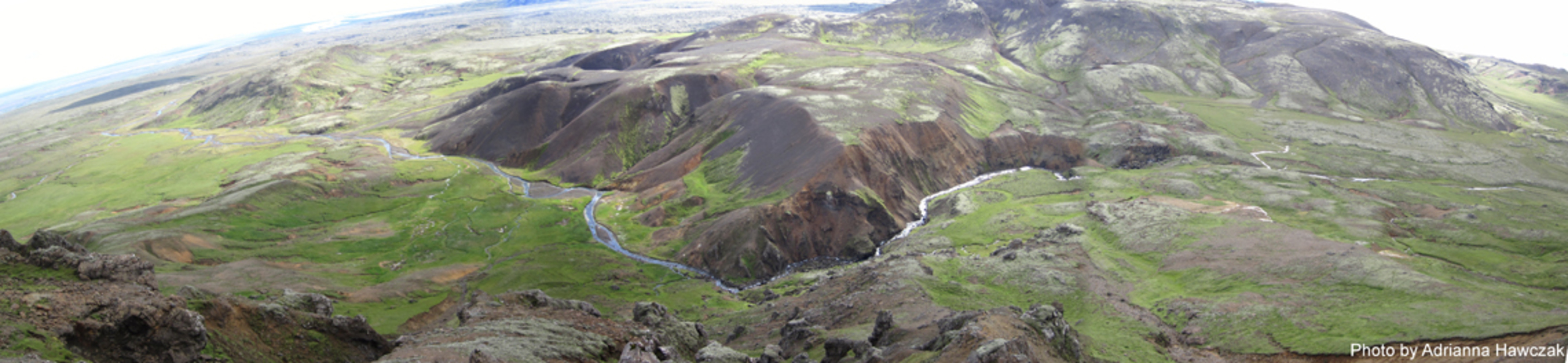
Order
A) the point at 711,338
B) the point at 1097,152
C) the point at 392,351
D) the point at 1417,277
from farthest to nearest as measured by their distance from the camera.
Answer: the point at 1097,152, the point at 711,338, the point at 1417,277, the point at 392,351

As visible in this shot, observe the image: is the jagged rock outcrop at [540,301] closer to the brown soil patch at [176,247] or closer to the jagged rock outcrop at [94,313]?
the jagged rock outcrop at [94,313]

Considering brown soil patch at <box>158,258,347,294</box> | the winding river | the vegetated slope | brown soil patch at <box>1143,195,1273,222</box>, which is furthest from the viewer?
the vegetated slope

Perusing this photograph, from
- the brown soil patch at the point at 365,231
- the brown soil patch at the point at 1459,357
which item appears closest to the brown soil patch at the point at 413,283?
the brown soil patch at the point at 365,231

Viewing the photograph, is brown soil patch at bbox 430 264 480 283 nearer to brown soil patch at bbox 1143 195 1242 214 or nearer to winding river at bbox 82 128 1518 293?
winding river at bbox 82 128 1518 293

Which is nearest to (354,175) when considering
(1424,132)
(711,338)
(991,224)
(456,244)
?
(456,244)

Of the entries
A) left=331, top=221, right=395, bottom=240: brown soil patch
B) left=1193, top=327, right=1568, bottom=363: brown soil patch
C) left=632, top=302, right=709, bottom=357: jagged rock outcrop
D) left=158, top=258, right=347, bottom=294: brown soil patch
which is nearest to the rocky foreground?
left=632, top=302, right=709, bottom=357: jagged rock outcrop

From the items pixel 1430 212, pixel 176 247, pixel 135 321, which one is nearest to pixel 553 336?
pixel 135 321

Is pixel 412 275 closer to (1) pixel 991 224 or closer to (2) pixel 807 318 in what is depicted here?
(2) pixel 807 318

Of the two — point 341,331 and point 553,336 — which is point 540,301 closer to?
point 553,336
